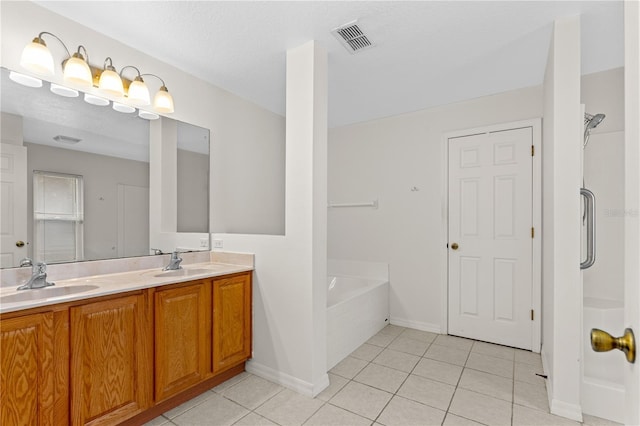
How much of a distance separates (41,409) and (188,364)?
72cm

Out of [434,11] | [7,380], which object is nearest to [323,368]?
[7,380]

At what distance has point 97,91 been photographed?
1972 mm

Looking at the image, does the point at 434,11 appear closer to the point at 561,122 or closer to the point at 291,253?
the point at 561,122

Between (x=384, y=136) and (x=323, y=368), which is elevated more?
(x=384, y=136)

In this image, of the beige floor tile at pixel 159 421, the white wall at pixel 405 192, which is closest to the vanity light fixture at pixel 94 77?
the beige floor tile at pixel 159 421

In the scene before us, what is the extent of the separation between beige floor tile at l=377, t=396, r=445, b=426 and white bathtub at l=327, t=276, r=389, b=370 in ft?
2.09

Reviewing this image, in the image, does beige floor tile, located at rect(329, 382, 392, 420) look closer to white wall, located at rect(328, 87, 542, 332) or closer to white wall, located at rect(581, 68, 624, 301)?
white wall, located at rect(328, 87, 542, 332)

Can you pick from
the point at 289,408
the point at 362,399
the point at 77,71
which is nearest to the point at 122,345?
the point at 289,408

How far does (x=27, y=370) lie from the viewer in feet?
4.22

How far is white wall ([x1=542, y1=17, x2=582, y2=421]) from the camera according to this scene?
1749mm

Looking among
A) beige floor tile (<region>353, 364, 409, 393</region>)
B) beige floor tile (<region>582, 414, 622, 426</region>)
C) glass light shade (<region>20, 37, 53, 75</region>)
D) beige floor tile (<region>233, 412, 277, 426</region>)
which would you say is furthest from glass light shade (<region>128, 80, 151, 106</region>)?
beige floor tile (<region>582, 414, 622, 426</region>)

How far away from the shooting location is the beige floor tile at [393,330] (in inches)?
125

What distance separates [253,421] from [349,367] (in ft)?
3.03

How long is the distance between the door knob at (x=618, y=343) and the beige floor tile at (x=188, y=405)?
2.12 metres
